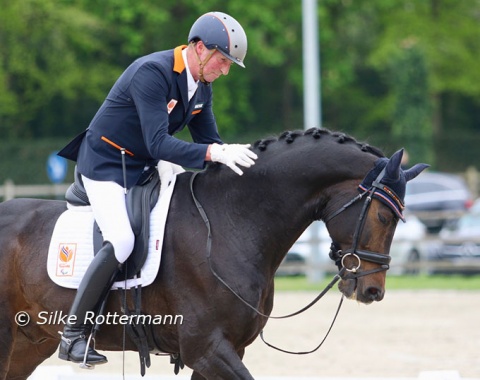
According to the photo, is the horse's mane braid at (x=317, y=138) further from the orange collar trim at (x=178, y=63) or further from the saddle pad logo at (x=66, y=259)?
the saddle pad logo at (x=66, y=259)

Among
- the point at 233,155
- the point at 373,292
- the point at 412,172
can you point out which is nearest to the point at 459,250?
the point at 412,172

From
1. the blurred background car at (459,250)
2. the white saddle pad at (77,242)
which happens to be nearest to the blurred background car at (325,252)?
the blurred background car at (459,250)

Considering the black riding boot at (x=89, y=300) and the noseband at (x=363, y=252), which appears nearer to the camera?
the noseband at (x=363, y=252)

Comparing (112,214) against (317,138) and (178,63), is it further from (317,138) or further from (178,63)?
(317,138)

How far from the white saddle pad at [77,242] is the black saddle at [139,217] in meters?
0.03

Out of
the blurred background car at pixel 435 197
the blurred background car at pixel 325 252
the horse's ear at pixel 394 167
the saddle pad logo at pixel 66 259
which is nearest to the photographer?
the horse's ear at pixel 394 167

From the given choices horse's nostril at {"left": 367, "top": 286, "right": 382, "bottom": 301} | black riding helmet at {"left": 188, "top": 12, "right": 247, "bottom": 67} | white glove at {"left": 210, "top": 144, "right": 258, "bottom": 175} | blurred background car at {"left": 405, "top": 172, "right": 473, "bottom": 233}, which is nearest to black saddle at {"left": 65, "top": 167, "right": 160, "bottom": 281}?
white glove at {"left": 210, "top": 144, "right": 258, "bottom": 175}

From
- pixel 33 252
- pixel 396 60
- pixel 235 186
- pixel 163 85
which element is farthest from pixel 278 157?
pixel 396 60

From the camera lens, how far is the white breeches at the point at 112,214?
5.68 m

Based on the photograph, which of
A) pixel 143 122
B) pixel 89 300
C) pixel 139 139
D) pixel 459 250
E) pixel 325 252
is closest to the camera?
pixel 143 122

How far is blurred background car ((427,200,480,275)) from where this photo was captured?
19484mm

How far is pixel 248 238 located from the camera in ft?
18.6

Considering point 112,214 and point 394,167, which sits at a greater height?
point 394,167

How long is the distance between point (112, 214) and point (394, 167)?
1.66 m
